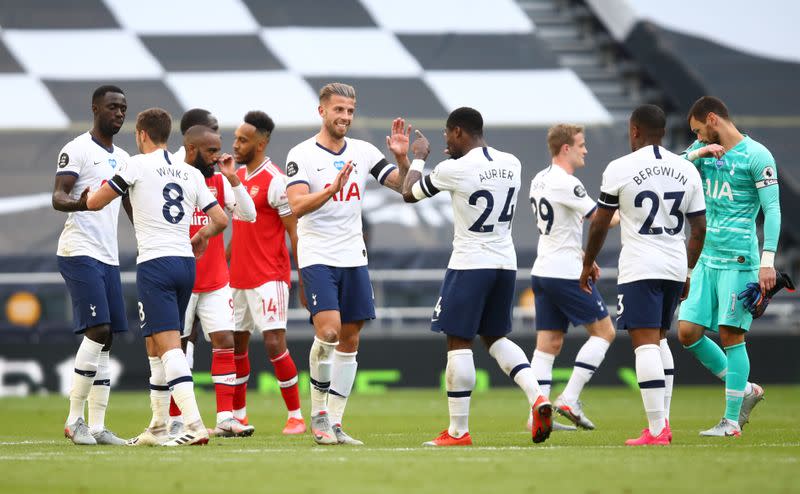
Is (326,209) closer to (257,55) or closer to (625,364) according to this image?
(625,364)

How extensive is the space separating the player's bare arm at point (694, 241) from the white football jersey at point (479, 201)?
1.07 m

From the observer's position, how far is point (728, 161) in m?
8.66

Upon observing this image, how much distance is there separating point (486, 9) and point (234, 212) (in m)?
15.5

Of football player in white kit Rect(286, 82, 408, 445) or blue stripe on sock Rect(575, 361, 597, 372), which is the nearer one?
football player in white kit Rect(286, 82, 408, 445)

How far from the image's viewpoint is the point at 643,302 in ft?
25.8

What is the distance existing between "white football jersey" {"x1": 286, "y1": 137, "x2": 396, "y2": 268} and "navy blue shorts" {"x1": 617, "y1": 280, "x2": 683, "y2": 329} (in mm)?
1639

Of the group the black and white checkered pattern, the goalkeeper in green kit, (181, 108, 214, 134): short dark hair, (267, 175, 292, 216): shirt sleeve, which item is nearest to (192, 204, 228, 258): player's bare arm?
(267, 175, 292, 216): shirt sleeve

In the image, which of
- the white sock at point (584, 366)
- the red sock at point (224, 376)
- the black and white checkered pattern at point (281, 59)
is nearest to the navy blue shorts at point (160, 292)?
the red sock at point (224, 376)

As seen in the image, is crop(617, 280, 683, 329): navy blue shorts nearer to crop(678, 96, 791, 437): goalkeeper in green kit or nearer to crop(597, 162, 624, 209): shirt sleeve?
crop(597, 162, 624, 209): shirt sleeve

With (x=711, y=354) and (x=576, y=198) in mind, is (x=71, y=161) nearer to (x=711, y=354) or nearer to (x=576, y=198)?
(x=576, y=198)

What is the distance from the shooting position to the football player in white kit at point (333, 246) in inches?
322

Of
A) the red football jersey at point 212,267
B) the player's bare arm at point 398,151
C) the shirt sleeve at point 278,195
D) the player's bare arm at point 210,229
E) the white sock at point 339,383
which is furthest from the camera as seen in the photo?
the shirt sleeve at point 278,195

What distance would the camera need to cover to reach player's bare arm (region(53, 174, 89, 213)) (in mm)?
8064

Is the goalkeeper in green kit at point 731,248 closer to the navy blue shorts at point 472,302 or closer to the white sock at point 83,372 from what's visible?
the navy blue shorts at point 472,302
